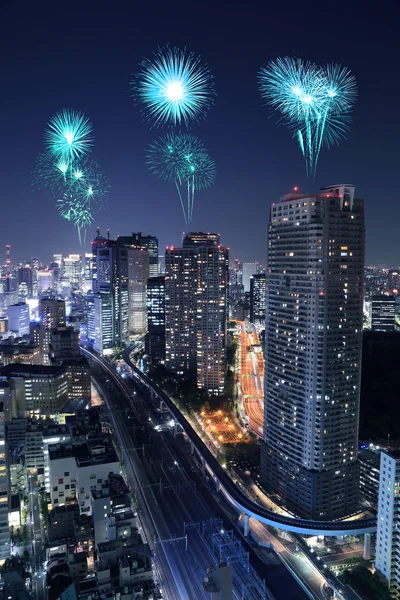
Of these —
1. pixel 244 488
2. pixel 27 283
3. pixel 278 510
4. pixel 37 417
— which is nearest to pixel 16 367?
pixel 37 417

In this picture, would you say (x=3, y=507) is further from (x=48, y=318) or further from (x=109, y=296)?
(x=109, y=296)

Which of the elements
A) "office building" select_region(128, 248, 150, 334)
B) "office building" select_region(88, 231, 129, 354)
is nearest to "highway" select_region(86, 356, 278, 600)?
"office building" select_region(88, 231, 129, 354)

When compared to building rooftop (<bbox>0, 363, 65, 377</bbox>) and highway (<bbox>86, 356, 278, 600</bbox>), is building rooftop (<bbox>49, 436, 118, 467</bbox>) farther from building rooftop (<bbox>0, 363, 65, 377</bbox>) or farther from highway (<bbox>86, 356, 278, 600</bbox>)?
building rooftop (<bbox>0, 363, 65, 377</bbox>)

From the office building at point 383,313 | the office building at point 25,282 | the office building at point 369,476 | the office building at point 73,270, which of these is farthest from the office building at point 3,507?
the office building at point 73,270

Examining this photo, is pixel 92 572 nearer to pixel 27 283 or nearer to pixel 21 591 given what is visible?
pixel 21 591

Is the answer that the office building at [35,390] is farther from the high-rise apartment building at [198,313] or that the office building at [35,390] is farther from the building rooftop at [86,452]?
the high-rise apartment building at [198,313]

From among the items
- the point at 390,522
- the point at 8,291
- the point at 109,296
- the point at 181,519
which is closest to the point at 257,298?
the point at 109,296
